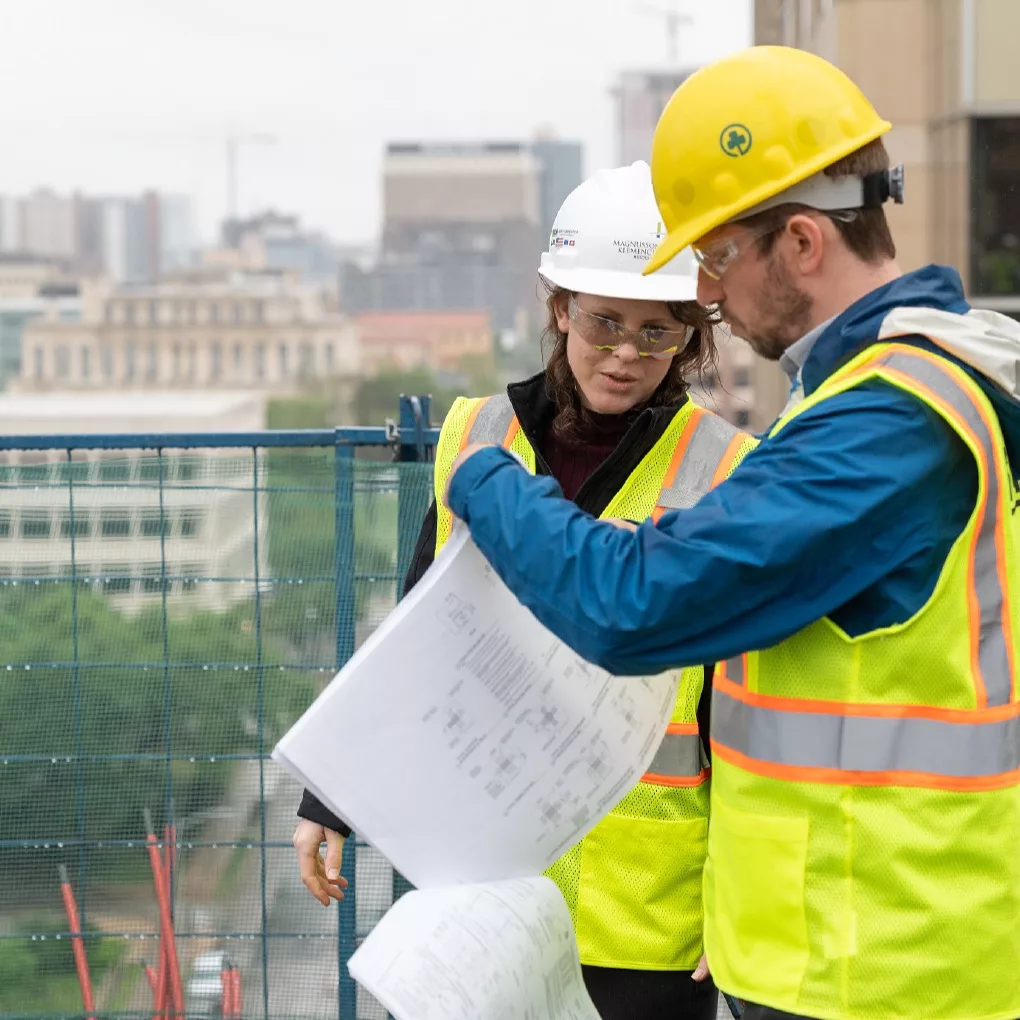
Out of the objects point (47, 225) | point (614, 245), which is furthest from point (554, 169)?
point (614, 245)

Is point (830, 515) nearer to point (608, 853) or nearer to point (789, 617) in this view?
point (789, 617)

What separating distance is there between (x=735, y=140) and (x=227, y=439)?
185 cm

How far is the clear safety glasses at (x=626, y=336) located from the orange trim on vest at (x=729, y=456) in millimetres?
173

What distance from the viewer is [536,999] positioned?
1.96 meters

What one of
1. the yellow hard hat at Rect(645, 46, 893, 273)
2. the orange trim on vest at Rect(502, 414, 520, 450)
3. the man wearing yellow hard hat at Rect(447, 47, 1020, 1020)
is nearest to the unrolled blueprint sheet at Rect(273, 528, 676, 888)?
the man wearing yellow hard hat at Rect(447, 47, 1020, 1020)

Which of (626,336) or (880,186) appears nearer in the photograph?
(880,186)

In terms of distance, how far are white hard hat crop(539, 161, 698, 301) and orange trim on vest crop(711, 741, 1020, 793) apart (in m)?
0.90

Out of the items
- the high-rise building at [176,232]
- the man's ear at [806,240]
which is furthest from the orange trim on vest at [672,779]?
the high-rise building at [176,232]

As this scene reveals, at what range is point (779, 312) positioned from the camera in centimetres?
184

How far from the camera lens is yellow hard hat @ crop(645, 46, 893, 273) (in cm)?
180

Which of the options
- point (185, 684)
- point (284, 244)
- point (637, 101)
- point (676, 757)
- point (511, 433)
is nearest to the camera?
point (676, 757)

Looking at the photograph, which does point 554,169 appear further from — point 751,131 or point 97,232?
point 751,131

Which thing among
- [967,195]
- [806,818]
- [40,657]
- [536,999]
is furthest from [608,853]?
[967,195]

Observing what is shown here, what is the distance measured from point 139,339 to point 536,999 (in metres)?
120
